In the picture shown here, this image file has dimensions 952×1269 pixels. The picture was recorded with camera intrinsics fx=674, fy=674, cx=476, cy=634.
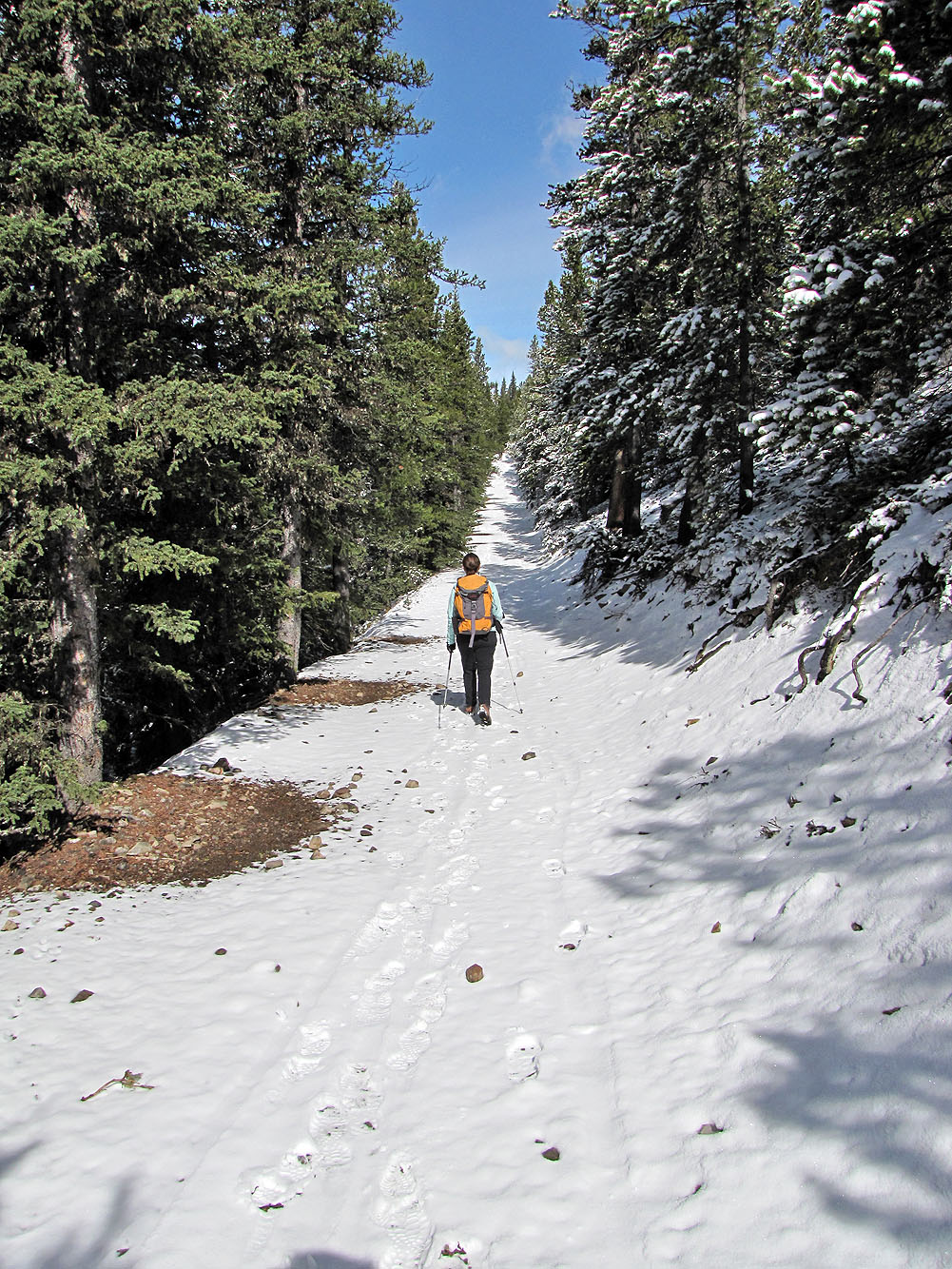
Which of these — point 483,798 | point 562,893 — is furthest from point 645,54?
point 562,893

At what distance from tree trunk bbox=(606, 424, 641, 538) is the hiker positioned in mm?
8019

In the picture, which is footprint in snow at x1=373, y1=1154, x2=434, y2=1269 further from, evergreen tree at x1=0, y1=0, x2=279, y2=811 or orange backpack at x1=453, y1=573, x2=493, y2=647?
orange backpack at x1=453, y1=573, x2=493, y2=647

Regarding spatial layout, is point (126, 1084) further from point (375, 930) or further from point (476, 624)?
point (476, 624)

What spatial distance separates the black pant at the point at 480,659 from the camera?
9641 mm

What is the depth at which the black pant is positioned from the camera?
964 cm

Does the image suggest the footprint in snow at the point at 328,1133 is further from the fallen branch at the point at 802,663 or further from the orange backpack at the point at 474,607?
the orange backpack at the point at 474,607

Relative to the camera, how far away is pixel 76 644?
21.6ft

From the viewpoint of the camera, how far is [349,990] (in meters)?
4.03

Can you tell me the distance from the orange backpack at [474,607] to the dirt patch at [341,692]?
8.30 ft

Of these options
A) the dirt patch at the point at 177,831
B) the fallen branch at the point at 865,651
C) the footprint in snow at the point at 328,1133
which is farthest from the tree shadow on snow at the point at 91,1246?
the fallen branch at the point at 865,651

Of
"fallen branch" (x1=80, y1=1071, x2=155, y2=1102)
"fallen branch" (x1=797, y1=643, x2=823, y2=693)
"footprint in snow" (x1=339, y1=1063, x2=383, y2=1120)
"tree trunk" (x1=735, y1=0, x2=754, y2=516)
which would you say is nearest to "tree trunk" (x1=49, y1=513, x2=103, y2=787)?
"fallen branch" (x1=80, y1=1071, x2=155, y2=1102)

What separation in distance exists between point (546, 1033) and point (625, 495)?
15223mm

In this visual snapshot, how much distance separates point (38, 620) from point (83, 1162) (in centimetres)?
530

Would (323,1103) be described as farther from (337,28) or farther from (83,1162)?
(337,28)
